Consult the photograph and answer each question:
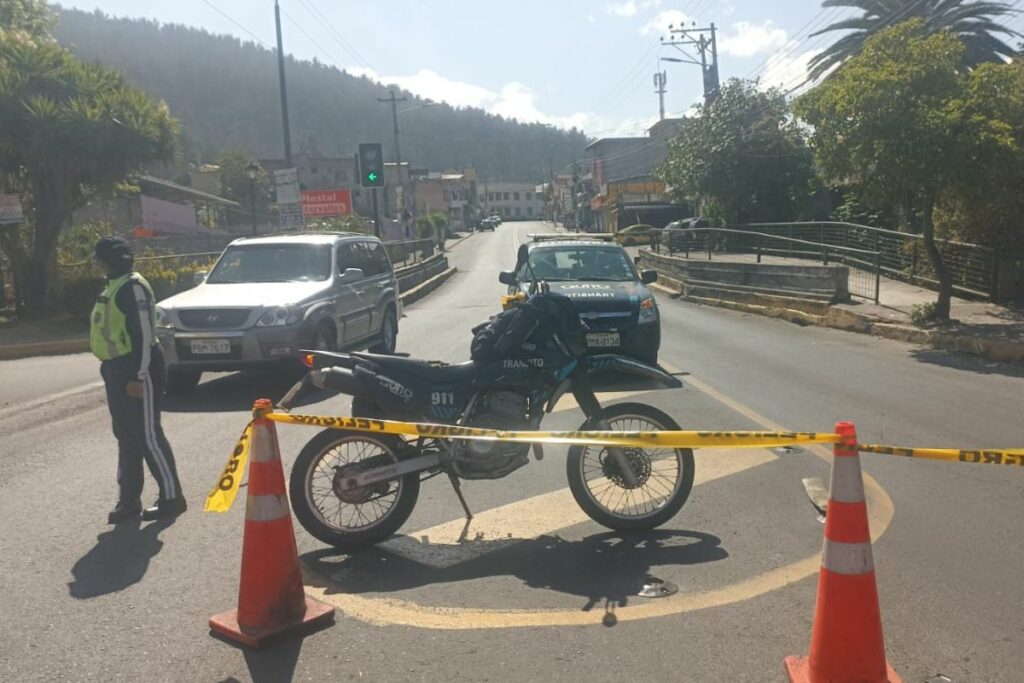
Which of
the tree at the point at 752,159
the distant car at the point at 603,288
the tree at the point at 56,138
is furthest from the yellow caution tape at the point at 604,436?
the tree at the point at 752,159

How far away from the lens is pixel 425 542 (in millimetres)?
5180

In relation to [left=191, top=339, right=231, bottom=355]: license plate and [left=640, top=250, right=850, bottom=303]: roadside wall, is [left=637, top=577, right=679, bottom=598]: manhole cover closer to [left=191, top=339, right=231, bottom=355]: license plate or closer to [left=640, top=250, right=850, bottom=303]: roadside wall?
[left=191, top=339, right=231, bottom=355]: license plate

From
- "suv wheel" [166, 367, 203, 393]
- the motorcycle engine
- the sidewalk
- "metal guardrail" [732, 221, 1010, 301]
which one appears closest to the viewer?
the motorcycle engine

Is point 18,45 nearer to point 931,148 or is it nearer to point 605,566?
point 931,148

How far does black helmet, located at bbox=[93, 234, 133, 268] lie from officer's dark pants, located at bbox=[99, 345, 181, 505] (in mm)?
633

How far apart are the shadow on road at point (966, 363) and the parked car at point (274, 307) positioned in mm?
8062

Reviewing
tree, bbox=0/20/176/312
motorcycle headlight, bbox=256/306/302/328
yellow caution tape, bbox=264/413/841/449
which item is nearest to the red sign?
tree, bbox=0/20/176/312

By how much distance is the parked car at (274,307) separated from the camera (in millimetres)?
9844

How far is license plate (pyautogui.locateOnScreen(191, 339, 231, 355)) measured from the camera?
978cm

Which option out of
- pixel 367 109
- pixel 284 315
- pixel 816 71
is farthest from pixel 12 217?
pixel 367 109

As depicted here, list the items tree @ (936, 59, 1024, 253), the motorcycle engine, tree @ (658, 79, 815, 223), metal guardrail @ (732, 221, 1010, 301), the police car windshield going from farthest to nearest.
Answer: tree @ (658, 79, 815, 223)
metal guardrail @ (732, 221, 1010, 301)
tree @ (936, 59, 1024, 253)
the police car windshield
the motorcycle engine

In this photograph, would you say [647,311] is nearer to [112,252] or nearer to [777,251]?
[112,252]

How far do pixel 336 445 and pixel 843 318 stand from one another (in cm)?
1384

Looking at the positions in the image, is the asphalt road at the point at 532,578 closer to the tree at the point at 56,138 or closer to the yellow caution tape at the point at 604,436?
the yellow caution tape at the point at 604,436
